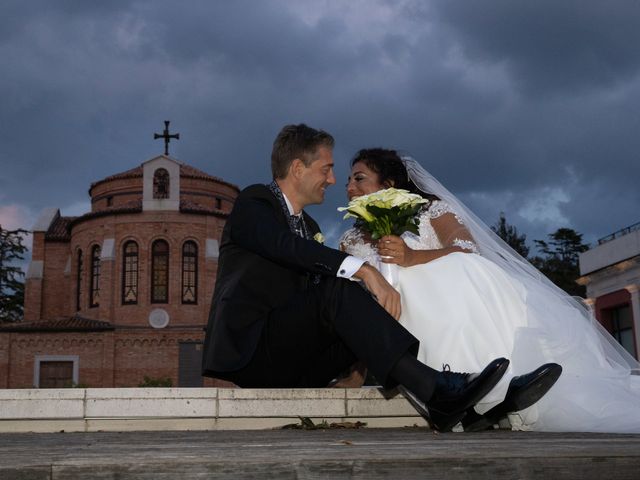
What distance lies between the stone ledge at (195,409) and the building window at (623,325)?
2944 centimetres

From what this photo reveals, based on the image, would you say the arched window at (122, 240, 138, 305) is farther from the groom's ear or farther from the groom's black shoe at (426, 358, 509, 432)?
the groom's black shoe at (426, 358, 509, 432)

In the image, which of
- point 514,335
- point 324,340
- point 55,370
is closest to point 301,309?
point 324,340

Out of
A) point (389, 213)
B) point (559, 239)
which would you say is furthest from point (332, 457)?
point (559, 239)

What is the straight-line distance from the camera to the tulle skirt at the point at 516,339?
4520mm

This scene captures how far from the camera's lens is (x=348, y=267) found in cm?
441

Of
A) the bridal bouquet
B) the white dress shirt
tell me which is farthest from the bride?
the white dress shirt

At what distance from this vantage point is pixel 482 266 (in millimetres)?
5004

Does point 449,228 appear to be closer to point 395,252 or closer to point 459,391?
point 395,252

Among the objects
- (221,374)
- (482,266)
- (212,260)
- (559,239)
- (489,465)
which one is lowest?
(489,465)

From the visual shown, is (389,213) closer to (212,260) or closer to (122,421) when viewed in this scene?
(122,421)

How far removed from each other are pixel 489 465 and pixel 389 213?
3.54 metres

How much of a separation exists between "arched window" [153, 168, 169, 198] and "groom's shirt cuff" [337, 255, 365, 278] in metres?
37.0

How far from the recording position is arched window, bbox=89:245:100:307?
3891cm

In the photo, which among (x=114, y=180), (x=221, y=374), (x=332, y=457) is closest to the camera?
(x=332, y=457)
